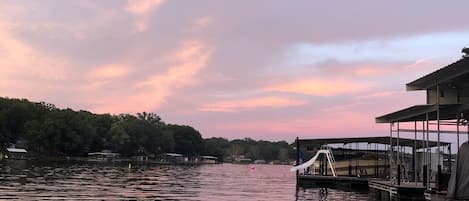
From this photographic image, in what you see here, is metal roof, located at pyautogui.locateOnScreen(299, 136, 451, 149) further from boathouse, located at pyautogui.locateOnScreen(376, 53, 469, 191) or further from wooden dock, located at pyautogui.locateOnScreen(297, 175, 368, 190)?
boathouse, located at pyautogui.locateOnScreen(376, 53, 469, 191)

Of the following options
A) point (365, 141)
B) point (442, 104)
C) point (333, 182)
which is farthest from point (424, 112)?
point (365, 141)

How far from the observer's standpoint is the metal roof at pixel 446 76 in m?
25.4

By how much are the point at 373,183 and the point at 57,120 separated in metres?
141

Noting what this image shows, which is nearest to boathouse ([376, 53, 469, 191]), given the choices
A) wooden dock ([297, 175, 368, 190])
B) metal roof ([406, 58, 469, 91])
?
metal roof ([406, 58, 469, 91])

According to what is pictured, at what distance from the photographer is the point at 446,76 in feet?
90.1

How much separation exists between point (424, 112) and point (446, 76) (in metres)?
3.82

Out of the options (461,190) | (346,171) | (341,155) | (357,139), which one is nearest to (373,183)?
(357,139)

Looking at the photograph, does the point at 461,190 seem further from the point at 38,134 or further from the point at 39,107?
the point at 39,107

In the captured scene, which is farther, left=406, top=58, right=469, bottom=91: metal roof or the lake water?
the lake water

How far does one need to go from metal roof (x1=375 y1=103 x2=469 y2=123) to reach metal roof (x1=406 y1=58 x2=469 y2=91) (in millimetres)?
1176

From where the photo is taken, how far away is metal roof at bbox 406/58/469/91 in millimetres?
25406

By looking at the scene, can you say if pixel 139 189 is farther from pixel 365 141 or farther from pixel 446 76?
pixel 365 141

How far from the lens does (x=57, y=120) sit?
171750mm

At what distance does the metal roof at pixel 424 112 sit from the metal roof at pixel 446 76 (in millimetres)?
1176
